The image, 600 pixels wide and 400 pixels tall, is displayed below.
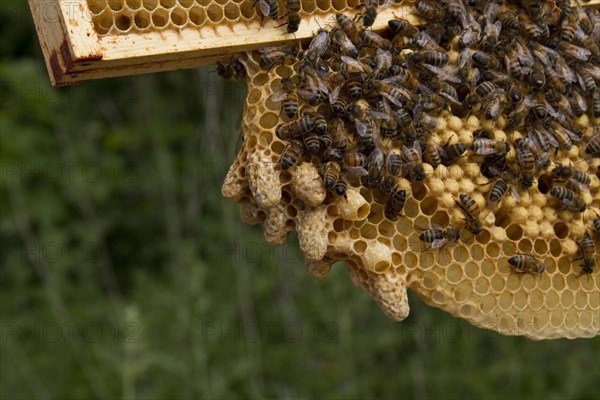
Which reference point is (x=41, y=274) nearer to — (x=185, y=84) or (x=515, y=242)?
(x=185, y=84)

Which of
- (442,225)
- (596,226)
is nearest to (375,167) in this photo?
(442,225)

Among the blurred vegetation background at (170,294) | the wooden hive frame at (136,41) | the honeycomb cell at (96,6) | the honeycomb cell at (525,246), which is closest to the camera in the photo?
the wooden hive frame at (136,41)

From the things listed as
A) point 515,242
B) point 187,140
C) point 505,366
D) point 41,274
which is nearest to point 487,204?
point 515,242

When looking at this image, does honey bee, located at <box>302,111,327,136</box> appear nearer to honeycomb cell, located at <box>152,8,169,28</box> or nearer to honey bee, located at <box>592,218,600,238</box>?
honeycomb cell, located at <box>152,8,169,28</box>

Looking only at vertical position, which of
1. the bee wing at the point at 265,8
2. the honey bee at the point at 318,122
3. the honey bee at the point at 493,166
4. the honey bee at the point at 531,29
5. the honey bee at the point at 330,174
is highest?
the bee wing at the point at 265,8

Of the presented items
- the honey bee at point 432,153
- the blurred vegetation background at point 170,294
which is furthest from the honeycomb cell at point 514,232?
the blurred vegetation background at point 170,294

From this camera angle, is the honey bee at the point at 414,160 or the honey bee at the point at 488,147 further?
the honey bee at the point at 488,147

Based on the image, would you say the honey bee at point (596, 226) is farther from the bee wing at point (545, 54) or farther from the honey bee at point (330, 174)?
the honey bee at point (330, 174)
